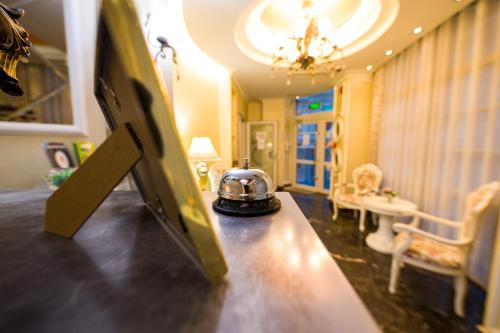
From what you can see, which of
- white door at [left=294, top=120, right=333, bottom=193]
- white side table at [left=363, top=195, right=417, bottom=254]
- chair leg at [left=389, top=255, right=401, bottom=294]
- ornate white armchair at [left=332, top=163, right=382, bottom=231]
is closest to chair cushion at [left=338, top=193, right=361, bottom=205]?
ornate white armchair at [left=332, top=163, right=382, bottom=231]

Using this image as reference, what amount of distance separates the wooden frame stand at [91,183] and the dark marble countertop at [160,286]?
0.04 meters

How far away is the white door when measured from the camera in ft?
15.1

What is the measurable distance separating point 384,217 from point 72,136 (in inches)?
119

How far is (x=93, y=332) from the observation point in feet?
0.64

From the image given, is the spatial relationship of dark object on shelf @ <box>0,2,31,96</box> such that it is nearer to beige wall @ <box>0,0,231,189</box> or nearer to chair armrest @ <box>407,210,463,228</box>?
beige wall @ <box>0,0,231,189</box>

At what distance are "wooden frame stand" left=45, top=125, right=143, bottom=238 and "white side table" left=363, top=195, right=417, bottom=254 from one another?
2455 mm

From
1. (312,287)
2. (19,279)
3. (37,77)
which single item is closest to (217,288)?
(312,287)

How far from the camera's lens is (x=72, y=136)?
1200 millimetres

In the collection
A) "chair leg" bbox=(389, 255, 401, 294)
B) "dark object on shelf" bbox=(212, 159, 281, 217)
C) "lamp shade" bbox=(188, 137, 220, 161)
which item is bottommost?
"chair leg" bbox=(389, 255, 401, 294)

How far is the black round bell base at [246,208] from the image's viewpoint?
0.57 m

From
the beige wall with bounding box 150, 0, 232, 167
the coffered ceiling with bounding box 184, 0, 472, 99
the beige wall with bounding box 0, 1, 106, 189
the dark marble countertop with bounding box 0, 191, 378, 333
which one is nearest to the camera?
the dark marble countertop with bounding box 0, 191, 378, 333

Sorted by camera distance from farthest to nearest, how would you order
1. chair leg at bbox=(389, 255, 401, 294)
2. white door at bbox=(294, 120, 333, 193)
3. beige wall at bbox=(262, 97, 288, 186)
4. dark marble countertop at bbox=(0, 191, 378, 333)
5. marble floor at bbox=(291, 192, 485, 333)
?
beige wall at bbox=(262, 97, 288, 186) → white door at bbox=(294, 120, 333, 193) → chair leg at bbox=(389, 255, 401, 294) → marble floor at bbox=(291, 192, 485, 333) → dark marble countertop at bbox=(0, 191, 378, 333)

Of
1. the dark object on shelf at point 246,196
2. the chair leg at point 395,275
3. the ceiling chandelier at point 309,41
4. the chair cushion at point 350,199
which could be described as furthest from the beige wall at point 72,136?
the chair cushion at point 350,199

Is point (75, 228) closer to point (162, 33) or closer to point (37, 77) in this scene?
point (37, 77)
